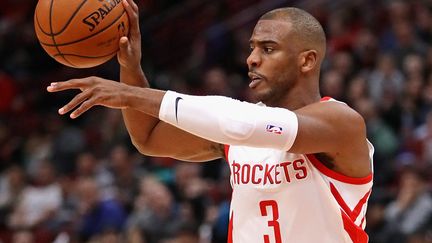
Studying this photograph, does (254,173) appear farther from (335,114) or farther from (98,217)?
(98,217)

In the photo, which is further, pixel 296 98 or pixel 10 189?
pixel 10 189

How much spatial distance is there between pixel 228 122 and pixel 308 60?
0.76 m

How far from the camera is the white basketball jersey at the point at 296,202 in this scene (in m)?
4.46

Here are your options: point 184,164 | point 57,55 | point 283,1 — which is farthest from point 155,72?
point 57,55

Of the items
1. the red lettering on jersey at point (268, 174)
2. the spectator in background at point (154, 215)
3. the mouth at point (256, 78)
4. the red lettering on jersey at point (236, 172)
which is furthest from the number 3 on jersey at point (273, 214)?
the spectator in background at point (154, 215)

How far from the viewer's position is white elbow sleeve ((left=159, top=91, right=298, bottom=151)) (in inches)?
161

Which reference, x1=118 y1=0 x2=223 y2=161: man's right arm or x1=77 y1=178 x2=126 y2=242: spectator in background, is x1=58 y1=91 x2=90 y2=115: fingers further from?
x1=77 y1=178 x2=126 y2=242: spectator in background

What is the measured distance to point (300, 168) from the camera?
450 cm

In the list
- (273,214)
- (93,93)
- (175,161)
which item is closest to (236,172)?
(273,214)

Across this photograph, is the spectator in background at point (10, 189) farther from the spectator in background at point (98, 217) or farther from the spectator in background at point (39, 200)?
the spectator in background at point (98, 217)

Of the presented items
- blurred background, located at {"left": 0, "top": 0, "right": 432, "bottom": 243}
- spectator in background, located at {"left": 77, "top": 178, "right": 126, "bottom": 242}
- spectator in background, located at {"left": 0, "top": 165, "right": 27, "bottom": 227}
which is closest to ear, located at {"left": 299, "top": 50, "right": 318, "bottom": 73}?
blurred background, located at {"left": 0, "top": 0, "right": 432, "bottom": 243}

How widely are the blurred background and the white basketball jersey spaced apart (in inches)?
158

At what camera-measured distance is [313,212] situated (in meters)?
4.47

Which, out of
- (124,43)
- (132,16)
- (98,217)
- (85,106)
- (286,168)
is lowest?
(98,217)
